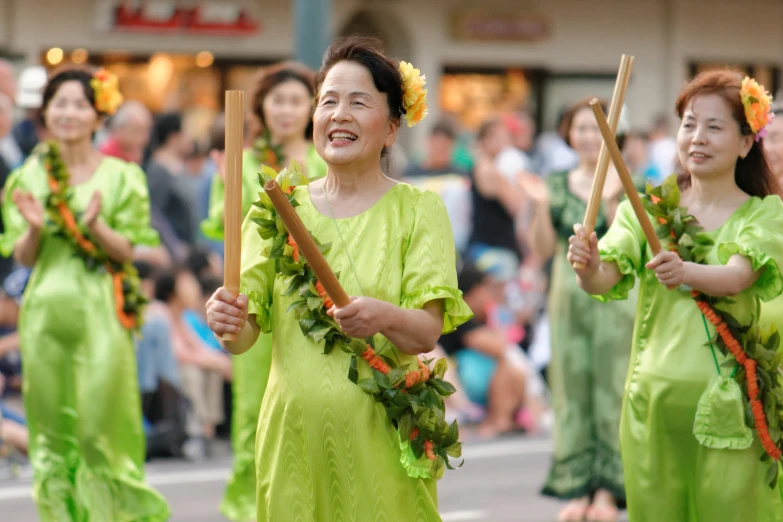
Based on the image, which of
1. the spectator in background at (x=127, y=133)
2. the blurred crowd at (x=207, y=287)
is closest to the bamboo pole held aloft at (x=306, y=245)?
the blurred crowd at (x=207, y=287)

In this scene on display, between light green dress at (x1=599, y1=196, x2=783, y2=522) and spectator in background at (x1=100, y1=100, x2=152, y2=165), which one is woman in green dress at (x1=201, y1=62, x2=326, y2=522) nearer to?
light green dress at (x1=599, y1=196, x2=783, y2=522)

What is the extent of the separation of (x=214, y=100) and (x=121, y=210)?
11557 millimetres

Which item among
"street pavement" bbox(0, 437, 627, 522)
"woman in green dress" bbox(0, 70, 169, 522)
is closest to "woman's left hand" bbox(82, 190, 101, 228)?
"woman in green dress" bbox(0, 70, 169, 522)

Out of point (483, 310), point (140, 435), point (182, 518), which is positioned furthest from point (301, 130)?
point (483, 310)

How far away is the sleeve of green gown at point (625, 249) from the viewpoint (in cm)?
517

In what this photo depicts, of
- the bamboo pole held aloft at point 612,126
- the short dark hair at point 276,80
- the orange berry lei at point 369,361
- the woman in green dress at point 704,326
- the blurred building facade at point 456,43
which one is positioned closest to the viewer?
the orange berry lei at point 369,361

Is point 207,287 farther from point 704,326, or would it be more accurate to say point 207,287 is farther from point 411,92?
point 411,92

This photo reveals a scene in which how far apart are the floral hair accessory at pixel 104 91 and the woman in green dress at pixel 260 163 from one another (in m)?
0.78

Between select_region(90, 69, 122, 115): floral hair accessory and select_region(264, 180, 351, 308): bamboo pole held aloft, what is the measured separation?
3296 mm

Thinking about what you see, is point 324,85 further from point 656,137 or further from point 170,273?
point 656,137

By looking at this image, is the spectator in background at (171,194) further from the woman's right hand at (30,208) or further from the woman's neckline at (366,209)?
the woman's neckline at (366,209)

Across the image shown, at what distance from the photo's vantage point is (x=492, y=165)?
40.4 ft

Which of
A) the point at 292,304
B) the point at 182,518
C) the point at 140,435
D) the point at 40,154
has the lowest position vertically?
the point at 182,518

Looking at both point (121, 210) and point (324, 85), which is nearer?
point (324, 85)
